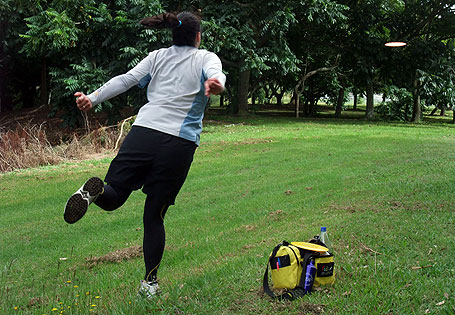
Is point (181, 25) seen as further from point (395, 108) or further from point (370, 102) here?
point (370, 102)

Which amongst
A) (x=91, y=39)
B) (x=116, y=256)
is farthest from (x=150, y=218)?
(x=91, y=39)

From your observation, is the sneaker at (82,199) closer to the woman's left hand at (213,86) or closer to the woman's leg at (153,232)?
the woman's leg at (153,232)

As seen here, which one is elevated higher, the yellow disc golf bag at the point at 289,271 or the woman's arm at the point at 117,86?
the woman's arm at the point at 117,86

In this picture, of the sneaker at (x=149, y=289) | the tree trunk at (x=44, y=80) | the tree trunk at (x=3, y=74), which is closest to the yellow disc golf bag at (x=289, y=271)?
the sneaker at (x=149, y=289)

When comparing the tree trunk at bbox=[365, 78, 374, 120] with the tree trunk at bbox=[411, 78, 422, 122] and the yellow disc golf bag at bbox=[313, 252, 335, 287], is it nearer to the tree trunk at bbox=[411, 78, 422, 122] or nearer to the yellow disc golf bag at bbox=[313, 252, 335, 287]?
the tree trunk at bbox=[411, 78, 422, 122]

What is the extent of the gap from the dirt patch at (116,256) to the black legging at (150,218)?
2.36 m

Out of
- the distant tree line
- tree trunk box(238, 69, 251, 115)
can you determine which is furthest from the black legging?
tree trunk box(238, 69, 251, 115)

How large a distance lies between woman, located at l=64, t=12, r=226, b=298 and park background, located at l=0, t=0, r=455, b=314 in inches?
33.4

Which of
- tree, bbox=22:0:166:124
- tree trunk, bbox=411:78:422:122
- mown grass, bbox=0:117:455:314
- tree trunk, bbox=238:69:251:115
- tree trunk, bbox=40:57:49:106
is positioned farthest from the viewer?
tree trunk, bbox=40:57:49:106

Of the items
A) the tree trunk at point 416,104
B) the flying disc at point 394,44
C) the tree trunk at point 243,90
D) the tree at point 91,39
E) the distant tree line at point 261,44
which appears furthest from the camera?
the tree trunk at point 243,90

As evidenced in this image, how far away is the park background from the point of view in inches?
166

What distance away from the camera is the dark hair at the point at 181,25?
150 inches

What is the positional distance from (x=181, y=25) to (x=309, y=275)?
2.36 m

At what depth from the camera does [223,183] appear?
36.6 ft
